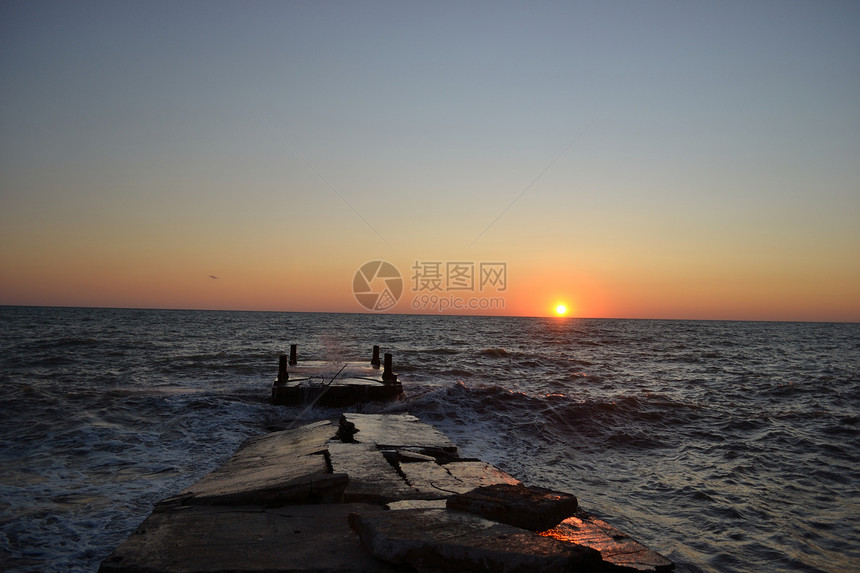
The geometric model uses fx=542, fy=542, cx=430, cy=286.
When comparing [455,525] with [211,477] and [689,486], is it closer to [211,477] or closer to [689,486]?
[211,477]

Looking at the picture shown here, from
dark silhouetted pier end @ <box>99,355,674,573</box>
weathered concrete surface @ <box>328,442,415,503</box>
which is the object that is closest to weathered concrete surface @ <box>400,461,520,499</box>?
dark silhouetted pier end @ <box>99,355,674,573</box>

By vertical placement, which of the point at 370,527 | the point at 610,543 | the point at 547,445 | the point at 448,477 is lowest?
the point at 547,445

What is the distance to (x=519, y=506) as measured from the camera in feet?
15.3

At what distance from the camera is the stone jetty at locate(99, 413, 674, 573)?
Result: 3.94 m

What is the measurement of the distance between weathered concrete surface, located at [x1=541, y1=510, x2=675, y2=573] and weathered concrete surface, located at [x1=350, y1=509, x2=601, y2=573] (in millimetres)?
420

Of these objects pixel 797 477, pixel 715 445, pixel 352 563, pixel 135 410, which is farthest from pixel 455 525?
pixel 135 410

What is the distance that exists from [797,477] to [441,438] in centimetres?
654

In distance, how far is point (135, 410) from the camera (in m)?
14.9

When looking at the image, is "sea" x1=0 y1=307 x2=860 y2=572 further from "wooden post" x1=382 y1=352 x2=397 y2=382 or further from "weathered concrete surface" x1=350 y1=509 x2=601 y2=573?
"weathered concrete surface" x1=350 y1=509 x2=601 y2=573

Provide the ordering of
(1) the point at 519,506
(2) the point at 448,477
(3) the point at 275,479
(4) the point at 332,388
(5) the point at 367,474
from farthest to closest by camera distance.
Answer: (4) the point at 332,388, (2) the point at 448,477, (5) the point at 367,474, (3) the point at 275,479, (1) the point at 519,506

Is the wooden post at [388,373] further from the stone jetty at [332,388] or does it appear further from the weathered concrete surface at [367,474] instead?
the weathered concrete surface at [367,474]

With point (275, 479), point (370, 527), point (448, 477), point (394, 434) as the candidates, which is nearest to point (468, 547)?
point (370, 527)

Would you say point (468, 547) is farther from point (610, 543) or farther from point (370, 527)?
point (610, 543)

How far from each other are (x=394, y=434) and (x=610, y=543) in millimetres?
5156
